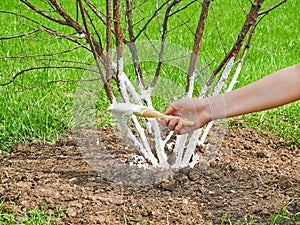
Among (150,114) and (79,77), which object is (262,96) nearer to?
(150,114)

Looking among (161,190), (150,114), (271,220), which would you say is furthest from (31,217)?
(271,220)

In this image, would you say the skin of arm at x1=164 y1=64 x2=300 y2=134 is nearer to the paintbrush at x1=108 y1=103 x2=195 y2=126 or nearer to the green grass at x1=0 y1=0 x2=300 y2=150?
the paintbrush at x1=108 y1=103 x2=195 y2=126

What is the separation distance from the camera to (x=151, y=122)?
97.3 inches

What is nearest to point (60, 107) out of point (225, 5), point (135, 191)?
point (135, 191)

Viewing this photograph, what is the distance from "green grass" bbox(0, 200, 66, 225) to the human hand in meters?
0.61

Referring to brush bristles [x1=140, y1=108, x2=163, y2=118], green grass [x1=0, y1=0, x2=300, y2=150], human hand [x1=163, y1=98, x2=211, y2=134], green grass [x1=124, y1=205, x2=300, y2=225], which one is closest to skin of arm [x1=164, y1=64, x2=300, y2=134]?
human hand [x1=163, y1=98, x2=211, y2=134]

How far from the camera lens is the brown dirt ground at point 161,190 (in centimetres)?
217

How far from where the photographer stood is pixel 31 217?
6.91 ft

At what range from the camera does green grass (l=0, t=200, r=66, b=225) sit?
2.09m

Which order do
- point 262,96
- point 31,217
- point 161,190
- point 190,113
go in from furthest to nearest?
point 161,190 → point 31,217 → point 190,113 → point 262,96

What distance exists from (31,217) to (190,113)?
30.0 inches

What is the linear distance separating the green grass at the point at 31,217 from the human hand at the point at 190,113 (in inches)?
24.0

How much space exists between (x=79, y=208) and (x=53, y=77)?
1901mm

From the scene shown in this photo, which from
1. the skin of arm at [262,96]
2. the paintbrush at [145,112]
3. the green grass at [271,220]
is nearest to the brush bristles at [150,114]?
the paintbrush at [145,112]
